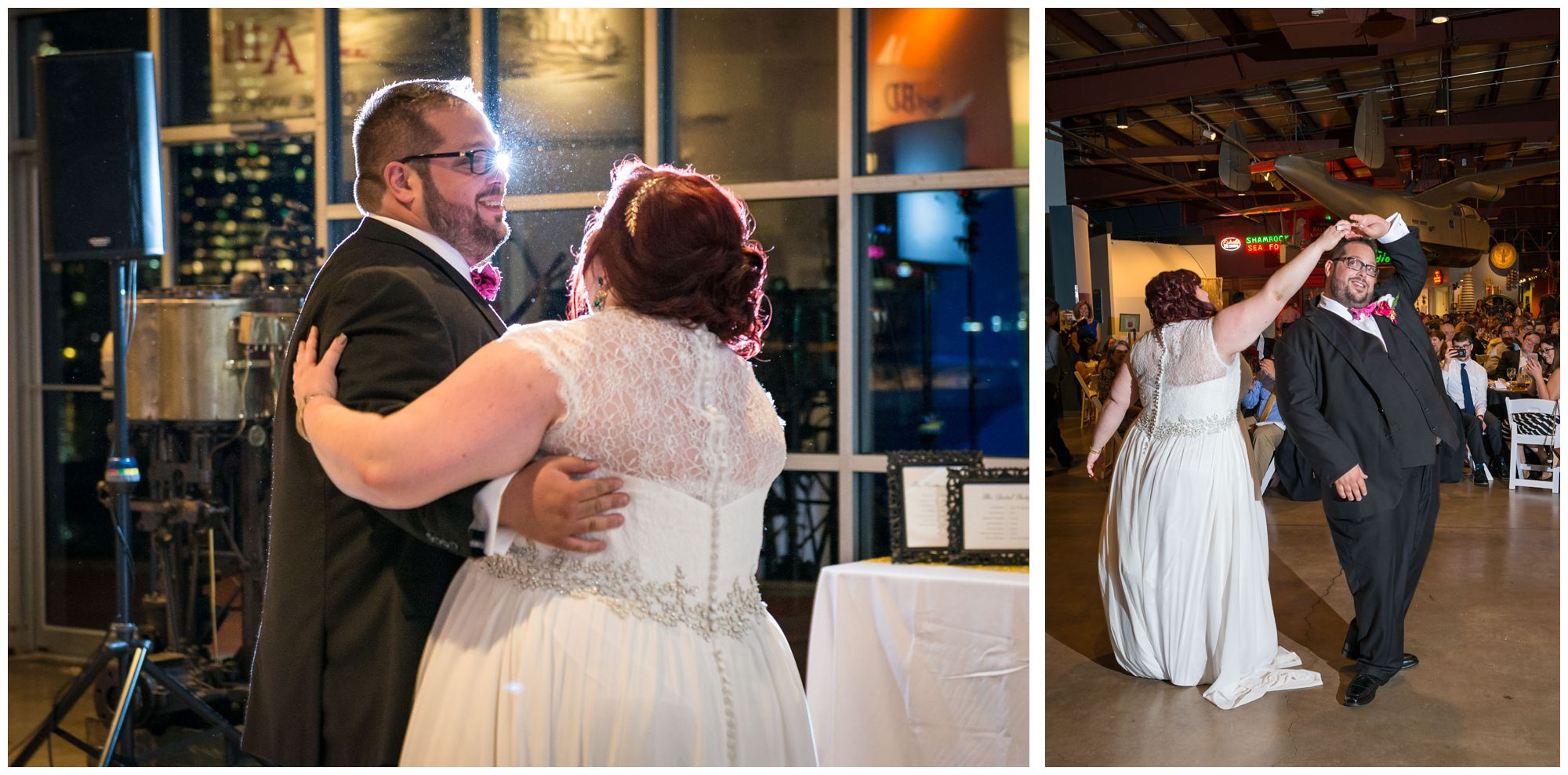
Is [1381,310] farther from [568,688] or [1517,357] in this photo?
[1517,357]

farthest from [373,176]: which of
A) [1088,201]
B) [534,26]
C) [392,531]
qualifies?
[1088,201]

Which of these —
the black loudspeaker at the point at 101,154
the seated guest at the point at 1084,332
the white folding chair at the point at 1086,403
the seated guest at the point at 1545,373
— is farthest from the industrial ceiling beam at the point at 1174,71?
the black loudspeaker at the point at 101,154

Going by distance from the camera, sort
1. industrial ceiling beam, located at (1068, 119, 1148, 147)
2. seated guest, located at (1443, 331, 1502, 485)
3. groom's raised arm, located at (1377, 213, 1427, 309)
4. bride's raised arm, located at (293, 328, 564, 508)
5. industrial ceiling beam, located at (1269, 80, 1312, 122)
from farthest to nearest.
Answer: industrial ceiling beam, located at (1068, 119, 1148, 147)
industrial ceiling beam, located at (1269, 80, 1312, 122)
seated guest, located at (1443, 331, 1502, 485)
groom's raised arm, located at (1377, 213, 1427, 309)
bride's raised arm, located at (293, 328, 564, 508)

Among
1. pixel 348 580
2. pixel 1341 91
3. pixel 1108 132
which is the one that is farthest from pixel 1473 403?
pixel 348 580

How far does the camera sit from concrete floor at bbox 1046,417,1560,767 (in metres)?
3.11

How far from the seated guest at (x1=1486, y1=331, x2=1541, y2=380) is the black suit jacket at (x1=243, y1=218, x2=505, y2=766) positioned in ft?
25.1

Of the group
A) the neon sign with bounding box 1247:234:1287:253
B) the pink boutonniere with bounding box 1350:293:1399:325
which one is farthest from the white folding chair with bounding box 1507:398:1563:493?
the pink boutonniere with bounding box 1350:293:1399:325

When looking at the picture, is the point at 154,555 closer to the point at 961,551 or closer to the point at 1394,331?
the point at 961,551

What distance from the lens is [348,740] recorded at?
1.84 meters

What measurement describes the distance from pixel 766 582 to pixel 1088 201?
14.6m

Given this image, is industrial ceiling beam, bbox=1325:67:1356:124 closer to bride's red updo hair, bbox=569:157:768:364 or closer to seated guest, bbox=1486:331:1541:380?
seated guest, bbox=1486:331:1541:380

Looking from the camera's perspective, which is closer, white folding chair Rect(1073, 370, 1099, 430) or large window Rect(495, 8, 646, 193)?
large window Rect(495, 8, 646, 193)

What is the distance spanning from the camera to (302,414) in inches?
65.9

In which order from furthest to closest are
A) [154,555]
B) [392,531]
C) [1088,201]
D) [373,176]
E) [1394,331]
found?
[1088,201] < [1394,331] < [154,555] < [373,176] < [392,531]
